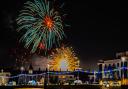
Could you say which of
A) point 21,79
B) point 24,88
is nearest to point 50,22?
point 24,88

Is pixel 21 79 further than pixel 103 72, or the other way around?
pixel 21 79

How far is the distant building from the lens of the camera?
5482 inches

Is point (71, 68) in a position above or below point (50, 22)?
below

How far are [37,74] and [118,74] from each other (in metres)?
53.2

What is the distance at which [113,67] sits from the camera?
497 ft

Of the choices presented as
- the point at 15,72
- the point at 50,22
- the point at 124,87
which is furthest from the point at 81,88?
the point at 15,72

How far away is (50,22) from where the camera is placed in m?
66.9

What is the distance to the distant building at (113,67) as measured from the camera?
139 m

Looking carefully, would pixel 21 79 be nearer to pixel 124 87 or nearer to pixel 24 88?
pixel 24 88

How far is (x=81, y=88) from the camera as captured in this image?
311 ft

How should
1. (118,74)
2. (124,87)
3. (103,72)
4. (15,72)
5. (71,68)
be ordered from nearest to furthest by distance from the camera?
(124,87) → (71,68) → (118,74) → (103,72) → (15,72)

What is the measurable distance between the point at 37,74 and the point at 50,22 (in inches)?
4701

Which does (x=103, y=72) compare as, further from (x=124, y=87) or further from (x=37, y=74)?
(x=124, y=87)

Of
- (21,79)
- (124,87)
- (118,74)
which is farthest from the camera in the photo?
(21,79)
